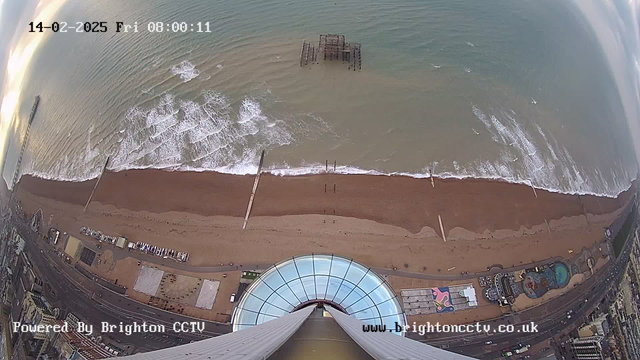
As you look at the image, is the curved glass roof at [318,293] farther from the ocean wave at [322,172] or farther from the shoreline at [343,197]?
the ocean wave at [322,172]

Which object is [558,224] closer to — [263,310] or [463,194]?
[463,194]

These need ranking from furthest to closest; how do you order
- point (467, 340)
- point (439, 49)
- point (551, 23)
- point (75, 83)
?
point (551, 23), point (439, 49), point (75, 83), point (467, 340)

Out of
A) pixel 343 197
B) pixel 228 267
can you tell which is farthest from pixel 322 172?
pixel 228 267

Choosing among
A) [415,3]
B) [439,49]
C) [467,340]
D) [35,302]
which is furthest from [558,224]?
[35,302]

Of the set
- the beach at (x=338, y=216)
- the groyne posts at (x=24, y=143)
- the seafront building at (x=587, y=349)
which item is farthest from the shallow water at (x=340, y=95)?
the seafront building at (x=587, y=349)

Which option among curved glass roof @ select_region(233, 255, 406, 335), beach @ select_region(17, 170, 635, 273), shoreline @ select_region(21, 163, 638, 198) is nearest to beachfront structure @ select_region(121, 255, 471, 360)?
curved glass roof @ select_region(233, 255, 406, 335)

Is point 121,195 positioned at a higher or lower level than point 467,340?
higher
